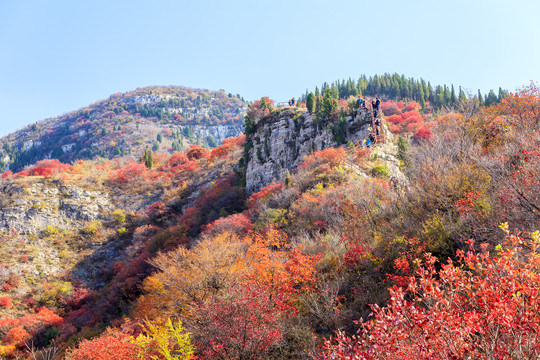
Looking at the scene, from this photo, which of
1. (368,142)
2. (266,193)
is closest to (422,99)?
(368,142)

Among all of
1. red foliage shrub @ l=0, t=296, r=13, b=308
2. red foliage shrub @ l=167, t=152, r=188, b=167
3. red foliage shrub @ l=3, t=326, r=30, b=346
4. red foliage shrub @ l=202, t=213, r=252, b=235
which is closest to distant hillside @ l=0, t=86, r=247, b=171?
red foliage shrub @ l=167, t=152, r=188, b=167

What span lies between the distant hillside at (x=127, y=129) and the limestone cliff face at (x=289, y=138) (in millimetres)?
90887

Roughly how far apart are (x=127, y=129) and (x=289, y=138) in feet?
428

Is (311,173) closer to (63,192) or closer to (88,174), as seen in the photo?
(63,192)

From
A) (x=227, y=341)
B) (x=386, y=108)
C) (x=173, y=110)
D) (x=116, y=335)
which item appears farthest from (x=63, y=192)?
(x=173, y=110)

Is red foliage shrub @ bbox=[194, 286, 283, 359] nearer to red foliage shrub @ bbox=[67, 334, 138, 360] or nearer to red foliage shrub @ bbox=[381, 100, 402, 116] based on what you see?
red foliage shrub @ bbox=[67, 334, 138, 360]

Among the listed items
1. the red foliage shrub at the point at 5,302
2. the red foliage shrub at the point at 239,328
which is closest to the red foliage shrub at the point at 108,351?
the red foliage shrub at the point at 239,328

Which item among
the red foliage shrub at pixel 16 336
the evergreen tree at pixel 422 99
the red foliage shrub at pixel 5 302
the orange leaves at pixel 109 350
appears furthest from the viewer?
the evergreen tree at pixel 422 99

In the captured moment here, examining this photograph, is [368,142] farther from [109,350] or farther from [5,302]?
[5,302]

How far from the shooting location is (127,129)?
474ft

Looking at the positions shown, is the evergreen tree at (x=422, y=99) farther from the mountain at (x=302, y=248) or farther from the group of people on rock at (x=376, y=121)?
the group of people on rock at (x=376, y=121)

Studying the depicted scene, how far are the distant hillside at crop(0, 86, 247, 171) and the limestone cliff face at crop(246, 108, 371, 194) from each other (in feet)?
298

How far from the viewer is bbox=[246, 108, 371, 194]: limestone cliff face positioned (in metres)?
35.9

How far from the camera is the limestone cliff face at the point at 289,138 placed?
35906 millimetres
